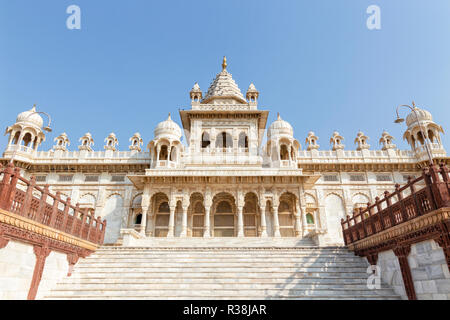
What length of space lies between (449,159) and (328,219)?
1176 centimetres

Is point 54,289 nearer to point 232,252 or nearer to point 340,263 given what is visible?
point 232,252

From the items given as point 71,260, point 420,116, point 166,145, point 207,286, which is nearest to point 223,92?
point 166,145

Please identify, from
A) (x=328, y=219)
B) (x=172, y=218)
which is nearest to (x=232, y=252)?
(x=172, y=218)

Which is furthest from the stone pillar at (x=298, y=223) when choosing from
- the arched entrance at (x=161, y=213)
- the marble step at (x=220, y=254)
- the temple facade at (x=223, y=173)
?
the arched entrance at (x=161, y=213)

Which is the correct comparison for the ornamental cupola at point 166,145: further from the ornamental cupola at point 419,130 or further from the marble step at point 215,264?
the ornamental cupola at point 419,130

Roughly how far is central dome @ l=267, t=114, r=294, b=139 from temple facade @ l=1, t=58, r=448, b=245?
0.31 feet

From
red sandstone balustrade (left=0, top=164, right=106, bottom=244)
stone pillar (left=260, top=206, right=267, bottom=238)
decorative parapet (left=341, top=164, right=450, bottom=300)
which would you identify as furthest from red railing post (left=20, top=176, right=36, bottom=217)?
stone pillar (left=260, top=206, right=267, bottom=238)

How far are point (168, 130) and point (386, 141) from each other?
68.3 ft

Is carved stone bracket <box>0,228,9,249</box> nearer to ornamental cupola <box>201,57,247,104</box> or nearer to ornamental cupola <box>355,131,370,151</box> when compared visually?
ornamental cupola <box>201,57,247,104</box>

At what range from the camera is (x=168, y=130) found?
79.3 feet

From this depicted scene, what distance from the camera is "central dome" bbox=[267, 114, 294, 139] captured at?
24.1m

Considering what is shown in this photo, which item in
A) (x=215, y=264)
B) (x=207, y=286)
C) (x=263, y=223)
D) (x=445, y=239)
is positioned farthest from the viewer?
(x=263, y=223)

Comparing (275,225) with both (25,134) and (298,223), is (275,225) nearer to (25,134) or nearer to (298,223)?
(298,223)
